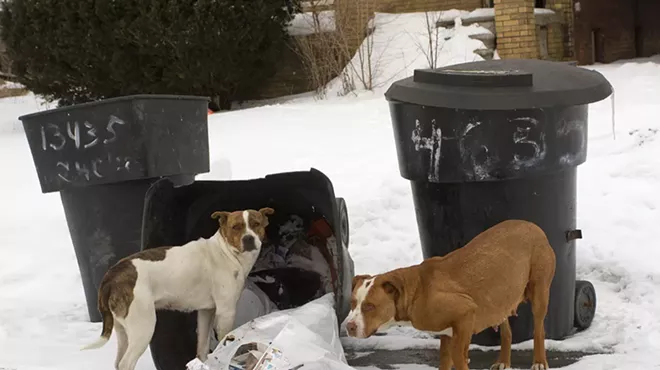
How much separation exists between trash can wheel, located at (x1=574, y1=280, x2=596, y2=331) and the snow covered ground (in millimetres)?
77

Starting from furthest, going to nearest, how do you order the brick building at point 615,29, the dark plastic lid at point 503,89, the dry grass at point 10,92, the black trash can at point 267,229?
the dry grass at point 10,92 → the brick building at point 615,29 → the black trash can at point 267,229 → the dark plastic lid at point 503,89

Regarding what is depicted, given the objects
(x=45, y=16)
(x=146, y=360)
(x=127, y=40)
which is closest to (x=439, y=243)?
(x=146, y=360)

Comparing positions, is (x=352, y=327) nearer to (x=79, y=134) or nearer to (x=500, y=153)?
(x=500, y=153)

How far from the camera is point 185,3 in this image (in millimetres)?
10211

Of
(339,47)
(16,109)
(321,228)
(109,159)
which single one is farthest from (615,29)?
(16,109)

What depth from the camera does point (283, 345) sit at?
9.57 feet

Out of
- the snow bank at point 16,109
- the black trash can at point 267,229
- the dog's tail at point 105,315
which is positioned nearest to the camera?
the dog's tail at point 105,315

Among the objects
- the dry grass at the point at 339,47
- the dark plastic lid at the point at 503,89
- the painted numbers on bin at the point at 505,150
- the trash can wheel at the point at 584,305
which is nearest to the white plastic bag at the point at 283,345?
the painted numbers on bin at the point at 505,150

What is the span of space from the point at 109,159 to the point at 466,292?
2.20 metres

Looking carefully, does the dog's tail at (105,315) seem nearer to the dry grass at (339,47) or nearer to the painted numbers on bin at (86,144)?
the painted numbers on bin at (86,144)

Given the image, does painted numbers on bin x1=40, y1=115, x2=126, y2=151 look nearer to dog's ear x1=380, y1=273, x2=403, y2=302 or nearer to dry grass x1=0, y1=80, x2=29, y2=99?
dog's ear x1=380, y1=273, x2=403, y2=302

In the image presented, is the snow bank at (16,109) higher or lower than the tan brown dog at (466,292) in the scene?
lower

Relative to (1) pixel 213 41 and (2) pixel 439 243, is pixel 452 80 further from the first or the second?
(1) pixel 213 41

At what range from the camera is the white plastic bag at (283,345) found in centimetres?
283
